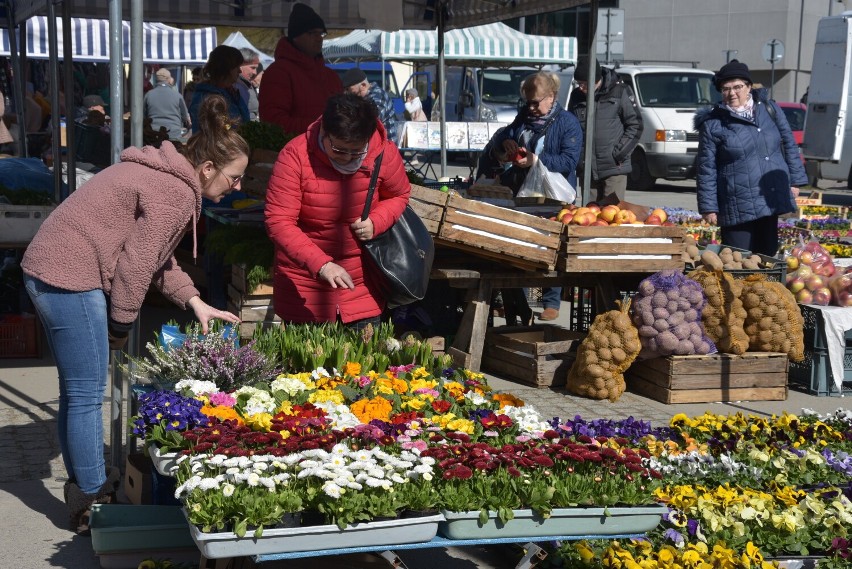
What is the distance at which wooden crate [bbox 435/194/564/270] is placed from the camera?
7.31 meters

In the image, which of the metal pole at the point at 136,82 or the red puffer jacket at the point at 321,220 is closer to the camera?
the metal pole at the point at 136,82

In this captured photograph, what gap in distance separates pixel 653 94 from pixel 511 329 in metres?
14.6

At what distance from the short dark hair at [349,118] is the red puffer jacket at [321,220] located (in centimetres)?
31

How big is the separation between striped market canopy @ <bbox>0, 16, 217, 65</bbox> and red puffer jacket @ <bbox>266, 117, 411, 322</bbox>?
1293cm

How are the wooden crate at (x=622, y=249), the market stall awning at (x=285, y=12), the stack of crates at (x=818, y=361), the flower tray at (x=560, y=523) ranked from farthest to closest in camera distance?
the market stall awning at (x=285, y=12), the stack of crates at (x=818, y=361), the wooden crate at (x=622, y=249), the flower tray at (x=560, y=523)

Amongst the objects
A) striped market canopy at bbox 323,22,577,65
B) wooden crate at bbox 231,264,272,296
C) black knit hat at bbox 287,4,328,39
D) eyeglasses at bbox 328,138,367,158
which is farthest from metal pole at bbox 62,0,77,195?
striped market canopy at bbox 323,22,577,65

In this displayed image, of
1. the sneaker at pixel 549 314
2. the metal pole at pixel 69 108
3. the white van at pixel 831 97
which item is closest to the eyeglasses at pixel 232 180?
the metal pole at pixel 69 108

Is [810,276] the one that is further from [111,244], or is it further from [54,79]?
[54,79]

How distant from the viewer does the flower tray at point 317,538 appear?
3.36 metres

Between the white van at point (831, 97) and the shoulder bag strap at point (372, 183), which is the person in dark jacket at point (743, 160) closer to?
the shoulder bag strap at point (372, 183)

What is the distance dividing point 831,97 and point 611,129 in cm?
1214

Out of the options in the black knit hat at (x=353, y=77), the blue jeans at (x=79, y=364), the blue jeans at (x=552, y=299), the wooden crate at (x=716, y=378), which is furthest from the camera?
the black knit hat at (x=353, y=77)

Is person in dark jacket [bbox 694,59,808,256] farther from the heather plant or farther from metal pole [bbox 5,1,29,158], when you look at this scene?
metal pole [bbox 5,1,29,158]

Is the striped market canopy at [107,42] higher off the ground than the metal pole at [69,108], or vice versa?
the striped market canopy at [107,42]
